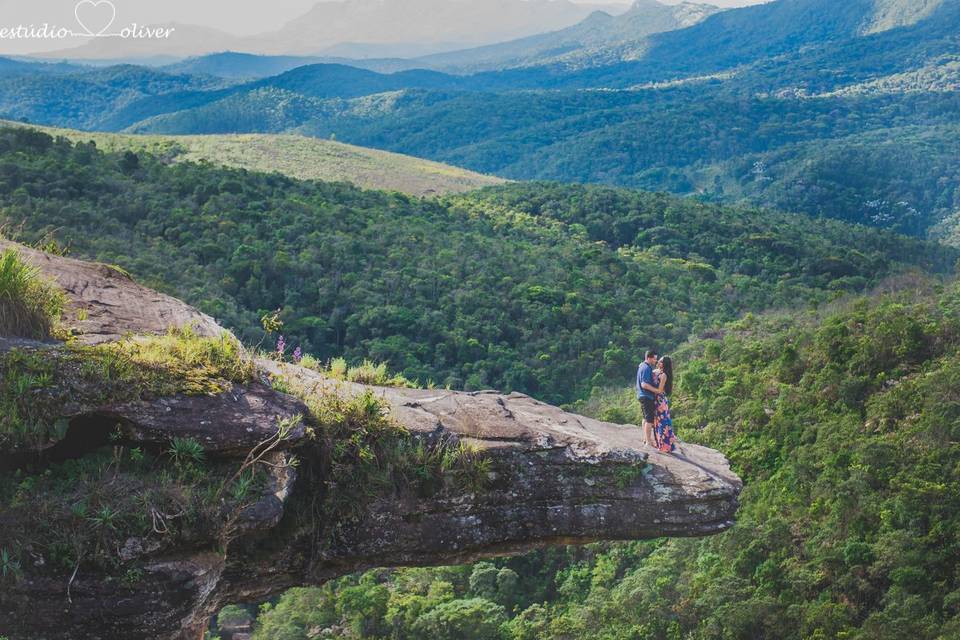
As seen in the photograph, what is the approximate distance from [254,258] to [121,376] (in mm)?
43682

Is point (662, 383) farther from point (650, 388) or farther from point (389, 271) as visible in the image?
point (389, 271)

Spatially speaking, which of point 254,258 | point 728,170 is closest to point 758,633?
point 254,258

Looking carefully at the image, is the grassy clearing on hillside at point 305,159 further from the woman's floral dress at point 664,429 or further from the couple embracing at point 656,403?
the woman's floral dress at point 664,429

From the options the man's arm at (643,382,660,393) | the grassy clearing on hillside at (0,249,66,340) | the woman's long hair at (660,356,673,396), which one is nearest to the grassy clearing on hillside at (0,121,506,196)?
the woman's long hair at (660,356,673,396)

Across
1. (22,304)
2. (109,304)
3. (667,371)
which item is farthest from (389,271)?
(22,304)

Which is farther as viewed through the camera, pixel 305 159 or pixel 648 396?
pixel 305 159

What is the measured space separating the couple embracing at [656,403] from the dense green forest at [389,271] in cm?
2918

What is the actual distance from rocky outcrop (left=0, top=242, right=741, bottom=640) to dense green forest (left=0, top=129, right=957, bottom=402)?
100ft

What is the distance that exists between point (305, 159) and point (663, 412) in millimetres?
90521

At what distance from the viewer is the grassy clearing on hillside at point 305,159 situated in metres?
86.8

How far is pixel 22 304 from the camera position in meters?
9.64

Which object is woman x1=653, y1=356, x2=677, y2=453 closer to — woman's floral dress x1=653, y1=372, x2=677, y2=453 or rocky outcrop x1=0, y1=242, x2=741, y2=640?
woman's floral dress x1=653, y1=372, x2=677, y2=453

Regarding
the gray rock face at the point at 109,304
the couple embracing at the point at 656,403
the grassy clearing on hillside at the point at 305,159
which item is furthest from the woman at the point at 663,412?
the grassy clearing on hillside at the point at 305,159

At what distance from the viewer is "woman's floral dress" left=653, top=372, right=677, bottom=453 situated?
40.6 ft
